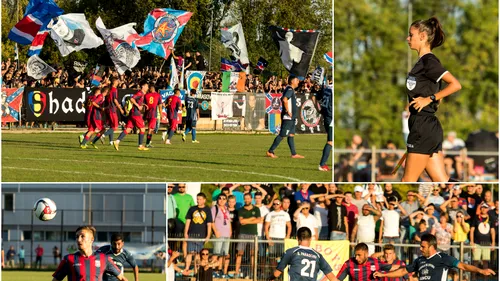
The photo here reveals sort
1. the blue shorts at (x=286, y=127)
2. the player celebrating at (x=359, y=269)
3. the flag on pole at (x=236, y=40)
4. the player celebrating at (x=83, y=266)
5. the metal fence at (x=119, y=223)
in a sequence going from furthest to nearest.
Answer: the metal fence at (x=119, y=223), the flag on pole at (x=236, y=40), the blue shorts at (x=286, y=127), the player celebrating at (x=359, y=269), the player celebrating at (x=83, y=266)

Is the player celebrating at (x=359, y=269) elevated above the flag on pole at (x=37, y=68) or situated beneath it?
situated beneath

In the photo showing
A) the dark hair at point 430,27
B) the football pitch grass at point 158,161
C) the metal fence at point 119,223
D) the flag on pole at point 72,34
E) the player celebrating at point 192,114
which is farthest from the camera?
the metal fence at point 119,223

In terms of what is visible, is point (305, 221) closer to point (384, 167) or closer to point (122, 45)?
point (122, 45)

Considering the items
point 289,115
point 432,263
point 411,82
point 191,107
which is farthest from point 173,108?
point 411,82

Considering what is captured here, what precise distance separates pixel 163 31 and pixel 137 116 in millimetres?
1417

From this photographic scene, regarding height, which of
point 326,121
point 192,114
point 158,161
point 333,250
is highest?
point 192,114

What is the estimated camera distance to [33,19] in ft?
55.3

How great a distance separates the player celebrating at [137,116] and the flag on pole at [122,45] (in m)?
0.44

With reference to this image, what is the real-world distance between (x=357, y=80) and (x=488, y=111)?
3.74 m

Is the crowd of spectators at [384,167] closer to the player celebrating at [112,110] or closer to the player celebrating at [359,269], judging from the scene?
the player celebrating at [112,110]

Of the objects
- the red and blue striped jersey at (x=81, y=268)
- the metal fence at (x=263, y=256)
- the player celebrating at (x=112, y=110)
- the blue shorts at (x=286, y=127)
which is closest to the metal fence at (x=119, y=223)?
the player celebrating at (x=112, y=110)

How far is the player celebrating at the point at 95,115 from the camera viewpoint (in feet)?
52.6

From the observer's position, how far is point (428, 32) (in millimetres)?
7883

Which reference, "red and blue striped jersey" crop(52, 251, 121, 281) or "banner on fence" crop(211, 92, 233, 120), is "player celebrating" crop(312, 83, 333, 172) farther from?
"red and blue striped jersey" crop(52, 251, 121, 281)
